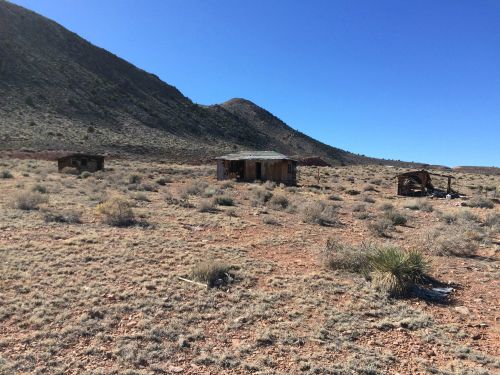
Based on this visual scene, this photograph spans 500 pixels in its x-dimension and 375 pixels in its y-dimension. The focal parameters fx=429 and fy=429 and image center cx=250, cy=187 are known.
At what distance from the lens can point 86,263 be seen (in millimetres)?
8062

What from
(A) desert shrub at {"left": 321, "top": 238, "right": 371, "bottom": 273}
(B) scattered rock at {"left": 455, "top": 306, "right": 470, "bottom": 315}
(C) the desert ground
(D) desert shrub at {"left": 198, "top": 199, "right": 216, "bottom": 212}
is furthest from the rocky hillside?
(B) scattered rock at {"left": 455, "top": 306, "right": 470, "bottom": 315}

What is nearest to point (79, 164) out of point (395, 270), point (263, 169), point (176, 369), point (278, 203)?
point (263, 169)

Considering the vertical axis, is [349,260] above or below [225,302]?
above

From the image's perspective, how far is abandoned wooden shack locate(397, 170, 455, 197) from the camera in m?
27.8

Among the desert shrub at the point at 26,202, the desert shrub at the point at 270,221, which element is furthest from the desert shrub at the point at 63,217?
the desert shrub at the point at 270,221

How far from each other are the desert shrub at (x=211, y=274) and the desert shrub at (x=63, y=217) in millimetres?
5661

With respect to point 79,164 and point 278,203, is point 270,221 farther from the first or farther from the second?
point 79,164

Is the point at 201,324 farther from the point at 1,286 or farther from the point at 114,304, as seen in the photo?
the point at 1,286

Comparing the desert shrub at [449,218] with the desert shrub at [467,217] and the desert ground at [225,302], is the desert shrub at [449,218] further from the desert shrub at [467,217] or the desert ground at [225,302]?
the desert ground at [225,302]

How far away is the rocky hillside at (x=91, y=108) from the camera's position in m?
48.7

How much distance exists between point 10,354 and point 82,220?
305 inches

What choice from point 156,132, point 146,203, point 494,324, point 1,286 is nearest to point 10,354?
point 1,286

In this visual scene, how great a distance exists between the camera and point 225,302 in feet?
21.3

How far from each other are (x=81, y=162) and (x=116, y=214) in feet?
72.6
